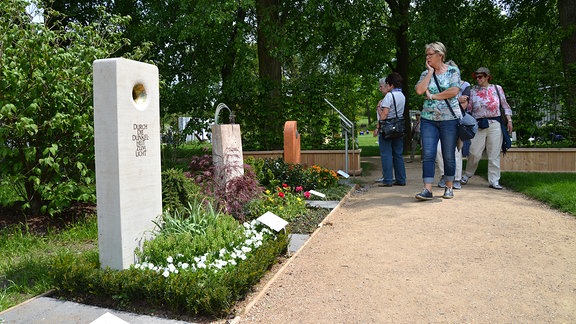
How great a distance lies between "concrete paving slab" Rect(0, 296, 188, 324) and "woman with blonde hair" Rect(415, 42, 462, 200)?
175 inches

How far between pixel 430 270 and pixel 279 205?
237cm

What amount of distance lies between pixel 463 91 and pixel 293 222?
3.78 m

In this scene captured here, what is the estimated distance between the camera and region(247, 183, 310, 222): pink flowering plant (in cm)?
564

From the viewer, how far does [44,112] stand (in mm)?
5512

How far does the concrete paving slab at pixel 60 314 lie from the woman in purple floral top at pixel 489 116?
255 inches

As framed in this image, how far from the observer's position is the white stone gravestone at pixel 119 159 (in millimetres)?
3545

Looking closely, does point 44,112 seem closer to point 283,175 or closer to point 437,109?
point 283,175

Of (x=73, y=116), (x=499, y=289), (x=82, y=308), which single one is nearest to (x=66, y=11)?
(x=73, y=116)

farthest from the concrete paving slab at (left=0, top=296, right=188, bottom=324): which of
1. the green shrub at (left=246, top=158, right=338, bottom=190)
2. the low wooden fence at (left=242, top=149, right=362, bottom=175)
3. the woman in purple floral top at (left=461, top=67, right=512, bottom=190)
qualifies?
→ the low wooden fence at (left=242, top=149, right=362, bottom=175)

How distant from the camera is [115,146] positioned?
3543 mm

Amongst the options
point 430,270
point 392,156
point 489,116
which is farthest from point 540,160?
point 430,270

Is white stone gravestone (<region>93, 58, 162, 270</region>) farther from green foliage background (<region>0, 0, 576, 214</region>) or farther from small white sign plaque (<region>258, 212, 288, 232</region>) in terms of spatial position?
green foliage background (<region>0, 0, 576, 214</region>)

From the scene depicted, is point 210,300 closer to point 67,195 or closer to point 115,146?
point 115,146

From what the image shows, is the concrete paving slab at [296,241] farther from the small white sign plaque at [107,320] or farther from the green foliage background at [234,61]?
the green foliage background at [234,61]
